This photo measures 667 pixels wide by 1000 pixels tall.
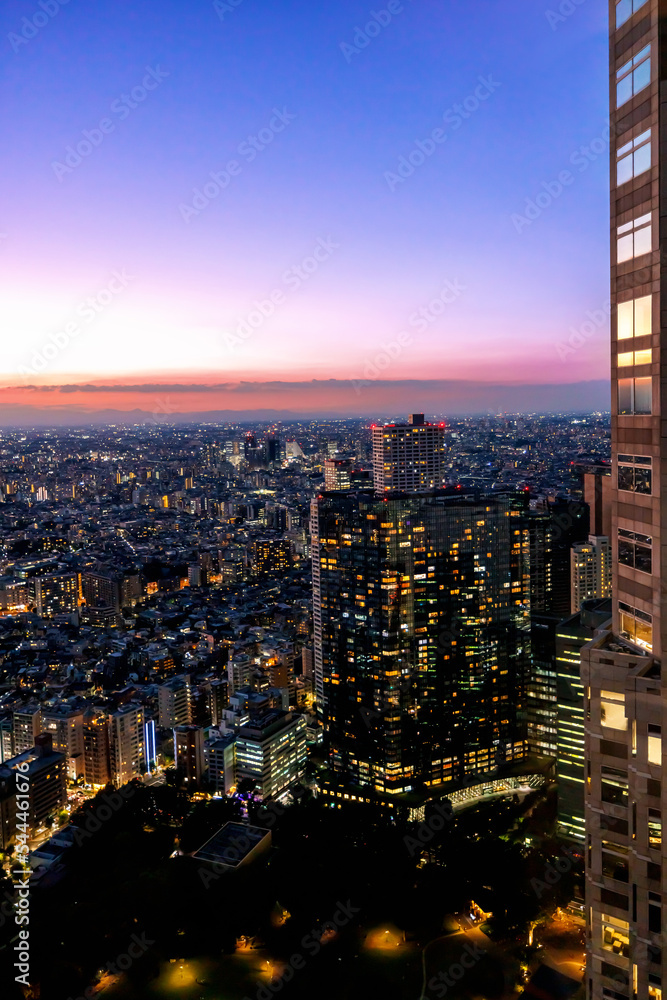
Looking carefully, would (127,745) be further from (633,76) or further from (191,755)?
(633,76)

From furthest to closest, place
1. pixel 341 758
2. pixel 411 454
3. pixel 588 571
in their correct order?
pixel 411 454
pixel 588 571
pixel 341 758

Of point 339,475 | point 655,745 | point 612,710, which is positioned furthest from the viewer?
point 339,475

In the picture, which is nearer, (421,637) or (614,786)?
(614,786)

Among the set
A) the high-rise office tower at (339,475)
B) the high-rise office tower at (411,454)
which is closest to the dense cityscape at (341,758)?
the high-rise office tower at (411,454)

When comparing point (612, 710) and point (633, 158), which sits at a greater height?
point (633, 158)

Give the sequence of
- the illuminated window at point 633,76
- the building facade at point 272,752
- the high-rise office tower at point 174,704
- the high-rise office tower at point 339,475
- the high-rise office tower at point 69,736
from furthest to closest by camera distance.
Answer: the high-rise office tower at point 339,475 → the high-rise office tower at point 174,704 → the high-rise office tower at point 69,736 → the building facade at point 272,752 → the illuminated window at point 633,76

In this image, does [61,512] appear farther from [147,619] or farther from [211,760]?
[211,760]

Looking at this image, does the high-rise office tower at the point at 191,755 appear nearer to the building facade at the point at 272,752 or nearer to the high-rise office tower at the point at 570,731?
the building facade at the point at 272,752

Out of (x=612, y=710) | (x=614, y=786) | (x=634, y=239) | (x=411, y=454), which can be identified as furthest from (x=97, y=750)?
(x=411, y=454)
